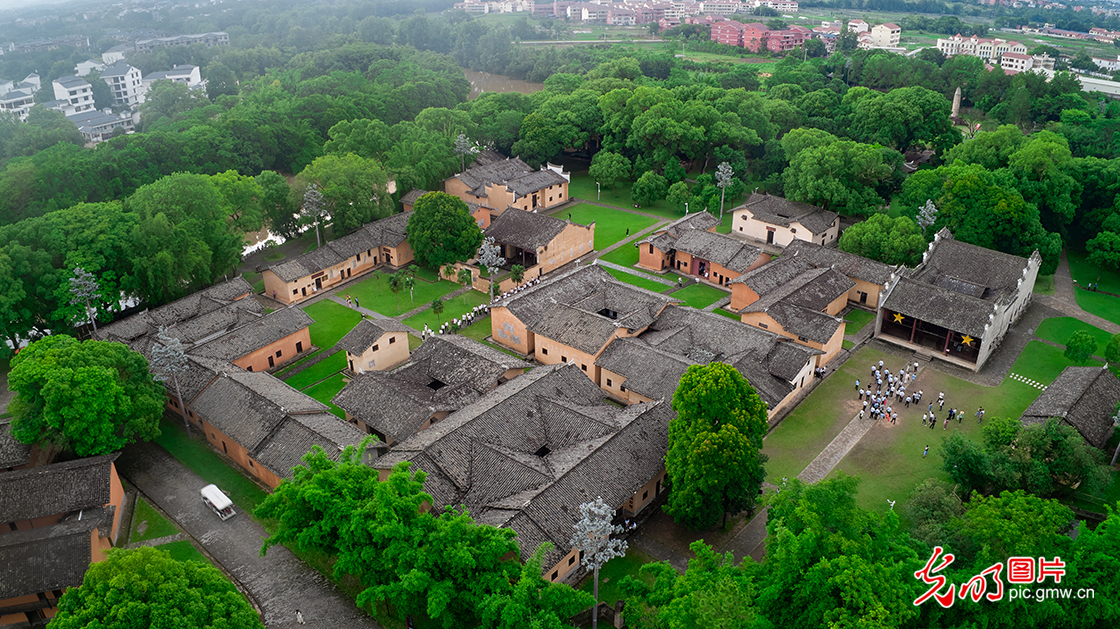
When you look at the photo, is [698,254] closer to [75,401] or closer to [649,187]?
[649,187]

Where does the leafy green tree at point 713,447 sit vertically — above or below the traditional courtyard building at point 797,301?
above

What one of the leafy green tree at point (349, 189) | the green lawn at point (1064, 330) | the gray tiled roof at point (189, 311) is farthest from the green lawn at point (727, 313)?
the gray tiled roof at point (189, 311)

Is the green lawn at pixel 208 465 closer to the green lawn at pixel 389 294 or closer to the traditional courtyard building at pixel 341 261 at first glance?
the traditional courtyard building at pixel 341 261

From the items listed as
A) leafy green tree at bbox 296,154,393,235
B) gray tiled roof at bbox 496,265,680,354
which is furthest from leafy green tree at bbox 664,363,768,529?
leafy green tree at bbox 296,154,393,235

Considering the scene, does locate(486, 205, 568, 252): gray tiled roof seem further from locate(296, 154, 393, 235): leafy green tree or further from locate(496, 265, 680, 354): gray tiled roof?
locate(296, 154, 393, 235): leafy green tree

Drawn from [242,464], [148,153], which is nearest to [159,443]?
[242,464]

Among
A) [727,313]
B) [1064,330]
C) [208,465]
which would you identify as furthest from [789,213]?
[208,465]
